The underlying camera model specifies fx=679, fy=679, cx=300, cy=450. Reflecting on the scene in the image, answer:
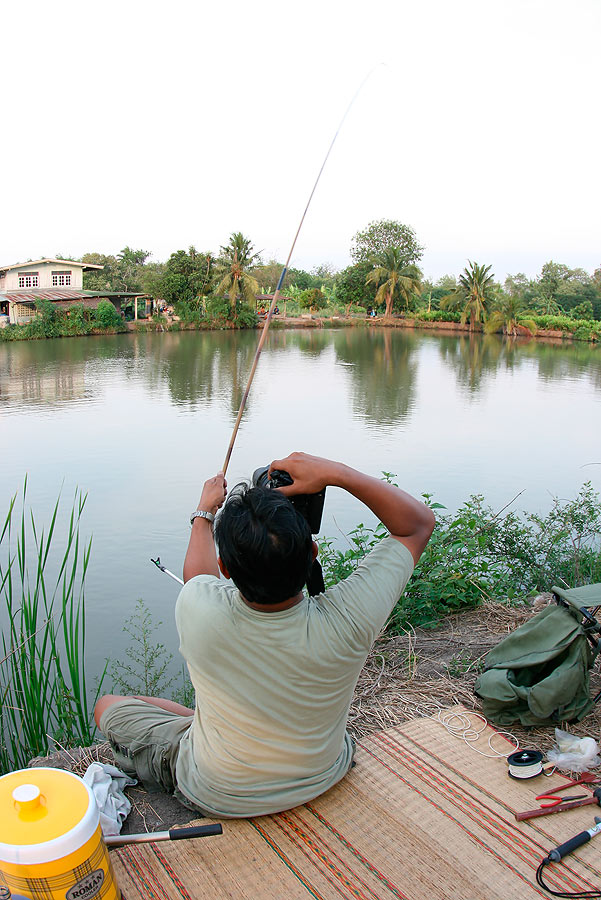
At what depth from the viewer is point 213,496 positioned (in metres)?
1.50

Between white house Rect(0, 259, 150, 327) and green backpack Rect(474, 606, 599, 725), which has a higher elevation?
white house Rect(0, 259, 150, 327)

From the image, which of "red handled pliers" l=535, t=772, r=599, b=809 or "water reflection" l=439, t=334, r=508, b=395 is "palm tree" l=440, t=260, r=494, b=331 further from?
"red handled pliers" l=535, t=772, r=599, b=809

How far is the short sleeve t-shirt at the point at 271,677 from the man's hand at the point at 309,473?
7.4 inches

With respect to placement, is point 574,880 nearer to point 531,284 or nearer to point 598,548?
point 598,548

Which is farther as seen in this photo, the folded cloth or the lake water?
the lake water

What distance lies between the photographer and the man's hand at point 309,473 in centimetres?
135

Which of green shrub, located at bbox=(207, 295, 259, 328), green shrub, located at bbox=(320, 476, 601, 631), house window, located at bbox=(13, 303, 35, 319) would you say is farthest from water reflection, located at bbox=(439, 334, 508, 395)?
house window, located at bbox=(13, 303, 35, 319)

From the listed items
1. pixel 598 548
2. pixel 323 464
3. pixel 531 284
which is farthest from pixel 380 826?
pixel 531 284

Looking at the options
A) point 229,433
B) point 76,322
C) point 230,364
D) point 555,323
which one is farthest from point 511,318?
point 229,433

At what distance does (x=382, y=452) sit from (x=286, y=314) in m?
33.9

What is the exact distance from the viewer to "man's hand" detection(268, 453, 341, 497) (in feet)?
4.44

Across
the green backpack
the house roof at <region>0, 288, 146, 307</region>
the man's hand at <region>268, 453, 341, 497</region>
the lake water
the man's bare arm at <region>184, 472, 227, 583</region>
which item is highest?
the house roof at <region>0, 288, 146, 307</region>

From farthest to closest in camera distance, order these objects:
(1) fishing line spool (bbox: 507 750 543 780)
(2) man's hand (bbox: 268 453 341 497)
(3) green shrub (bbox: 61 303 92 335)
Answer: (3) green shrub (bbox: 61 303 92 335), (1) fishing line spool (bbox: 507 750 543 780), (2) man's hand (bbox: 268 453 341 497)

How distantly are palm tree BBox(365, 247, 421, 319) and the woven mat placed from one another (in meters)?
38.1
